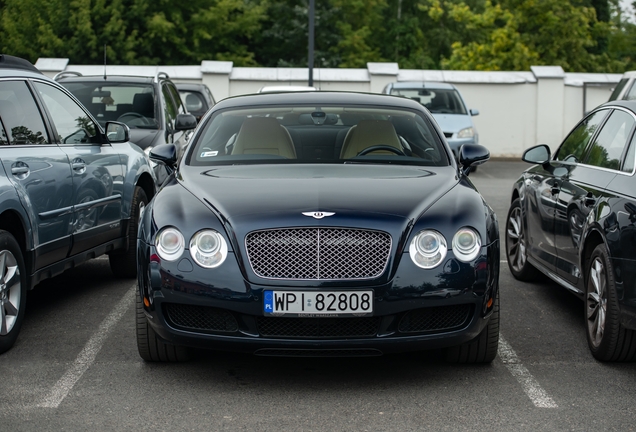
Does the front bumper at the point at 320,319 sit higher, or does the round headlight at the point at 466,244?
the round headlight at the point at 466,244

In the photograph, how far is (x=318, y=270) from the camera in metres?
4.91

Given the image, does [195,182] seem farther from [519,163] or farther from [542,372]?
[519,163]

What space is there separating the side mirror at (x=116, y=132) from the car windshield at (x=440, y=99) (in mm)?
13578

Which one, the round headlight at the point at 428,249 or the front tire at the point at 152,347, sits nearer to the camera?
the round headlight at the point at 428,249

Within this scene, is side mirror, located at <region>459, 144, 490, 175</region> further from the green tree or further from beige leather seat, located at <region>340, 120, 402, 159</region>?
the green tree

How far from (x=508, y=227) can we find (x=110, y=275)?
3.54m

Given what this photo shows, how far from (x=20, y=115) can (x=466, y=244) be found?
3126mm

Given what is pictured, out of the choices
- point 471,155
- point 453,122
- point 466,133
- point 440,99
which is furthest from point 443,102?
point 471,155

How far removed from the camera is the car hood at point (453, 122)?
65.7ft

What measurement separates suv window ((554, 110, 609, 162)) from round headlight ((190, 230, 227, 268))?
305cm

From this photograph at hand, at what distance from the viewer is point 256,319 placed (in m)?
4.97

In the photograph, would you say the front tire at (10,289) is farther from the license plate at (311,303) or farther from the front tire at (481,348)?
the front tire at (481,348)

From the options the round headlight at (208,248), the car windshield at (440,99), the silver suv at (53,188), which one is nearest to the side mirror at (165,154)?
the silver suv at (53,188)

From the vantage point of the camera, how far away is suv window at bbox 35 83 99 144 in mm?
7031
